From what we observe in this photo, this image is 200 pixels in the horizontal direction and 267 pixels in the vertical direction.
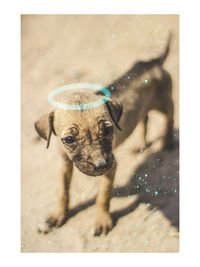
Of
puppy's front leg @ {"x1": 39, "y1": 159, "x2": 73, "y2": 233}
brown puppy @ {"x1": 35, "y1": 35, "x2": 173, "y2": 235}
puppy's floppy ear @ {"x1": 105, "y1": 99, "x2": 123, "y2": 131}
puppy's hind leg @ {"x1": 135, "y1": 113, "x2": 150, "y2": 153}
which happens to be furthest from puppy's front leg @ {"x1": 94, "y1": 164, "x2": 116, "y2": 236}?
puppy's floppy ear @ {"x1": 105, "y1": 99, "x2": 123, "y2": 131}

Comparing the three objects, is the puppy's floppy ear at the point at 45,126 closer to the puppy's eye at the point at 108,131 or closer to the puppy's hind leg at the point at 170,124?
the puppy's eye at the point at 108,131

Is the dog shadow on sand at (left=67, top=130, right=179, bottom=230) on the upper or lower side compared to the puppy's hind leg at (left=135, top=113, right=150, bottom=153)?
lower

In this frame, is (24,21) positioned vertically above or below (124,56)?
above

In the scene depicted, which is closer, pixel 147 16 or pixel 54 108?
pixel 54 108

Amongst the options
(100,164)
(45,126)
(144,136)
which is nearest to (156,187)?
(144,136)

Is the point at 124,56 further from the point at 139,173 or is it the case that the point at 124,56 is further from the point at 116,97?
the point at 139,173

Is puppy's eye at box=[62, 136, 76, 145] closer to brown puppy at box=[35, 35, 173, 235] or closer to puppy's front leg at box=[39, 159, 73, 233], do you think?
brown puppy at box=[35, 35, 173, 235]

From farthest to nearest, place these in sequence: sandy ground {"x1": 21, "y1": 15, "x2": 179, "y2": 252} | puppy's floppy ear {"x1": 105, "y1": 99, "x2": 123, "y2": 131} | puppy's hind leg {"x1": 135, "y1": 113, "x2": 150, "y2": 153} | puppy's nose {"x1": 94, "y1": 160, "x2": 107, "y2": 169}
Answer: puppy's hind leg {"x1": 135, "y1": 113, "x2": 150, "y2": 153} → sandy ground {"x1": 21, "y1": 15, "x2": 179, "y2": 252} → puppy's floppy ear {"x1": 105, "y1": 99, "x2": 123, "y2": 131} → puppy's nose {"x1": 94, "y1": 160, "x2": 107, "y2": 169}

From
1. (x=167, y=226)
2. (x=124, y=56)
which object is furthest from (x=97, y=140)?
(x=167, y=226)
